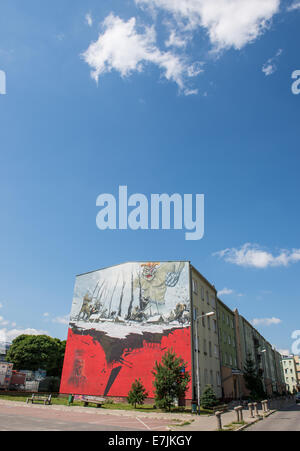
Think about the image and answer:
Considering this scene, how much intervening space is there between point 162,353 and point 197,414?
25.9 ft

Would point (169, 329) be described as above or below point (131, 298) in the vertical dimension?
below

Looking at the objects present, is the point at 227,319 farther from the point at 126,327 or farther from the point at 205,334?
the point at 126,327

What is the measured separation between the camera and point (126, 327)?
32.2 metres

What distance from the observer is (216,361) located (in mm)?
37125

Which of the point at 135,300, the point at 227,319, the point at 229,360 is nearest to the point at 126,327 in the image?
the point at 135,300

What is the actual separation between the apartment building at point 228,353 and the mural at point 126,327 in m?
13.1

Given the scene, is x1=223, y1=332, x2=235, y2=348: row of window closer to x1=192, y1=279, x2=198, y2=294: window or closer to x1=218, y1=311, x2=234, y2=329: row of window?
x1=218, y1=311, x2=234, y2=329: row of window

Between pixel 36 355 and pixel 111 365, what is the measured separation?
1143 inches

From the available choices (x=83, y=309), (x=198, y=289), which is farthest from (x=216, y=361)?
(x=83, y=309)

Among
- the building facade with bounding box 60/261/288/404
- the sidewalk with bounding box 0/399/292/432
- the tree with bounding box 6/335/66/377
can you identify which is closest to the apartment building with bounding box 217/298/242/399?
the building facade with bounding box 60/261/288/404

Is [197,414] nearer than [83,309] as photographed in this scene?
Yes

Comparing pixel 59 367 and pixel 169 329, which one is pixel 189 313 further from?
pixel 59 367

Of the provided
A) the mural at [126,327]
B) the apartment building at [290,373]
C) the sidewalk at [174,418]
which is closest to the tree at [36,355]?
the mural at [126,327]

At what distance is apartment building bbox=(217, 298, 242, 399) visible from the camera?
1535 inches
